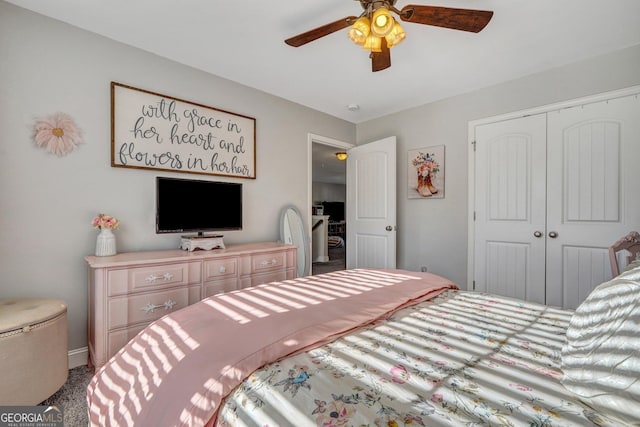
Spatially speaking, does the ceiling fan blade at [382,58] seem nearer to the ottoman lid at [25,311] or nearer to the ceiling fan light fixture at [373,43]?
the ceiling fan light fixture at [373,43]

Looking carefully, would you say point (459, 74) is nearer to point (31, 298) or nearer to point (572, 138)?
point (572, 138)

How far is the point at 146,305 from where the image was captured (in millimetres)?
2041

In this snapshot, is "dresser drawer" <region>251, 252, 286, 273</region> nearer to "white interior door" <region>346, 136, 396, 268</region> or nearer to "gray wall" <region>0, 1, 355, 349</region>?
"gray wall" <region>0, 1, 355, 349</region>

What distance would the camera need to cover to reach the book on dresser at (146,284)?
1.88 meters

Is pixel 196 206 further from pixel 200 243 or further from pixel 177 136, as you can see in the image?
pixel 177 136

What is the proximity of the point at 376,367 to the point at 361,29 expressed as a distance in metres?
1.70

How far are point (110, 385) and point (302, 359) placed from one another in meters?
0.77

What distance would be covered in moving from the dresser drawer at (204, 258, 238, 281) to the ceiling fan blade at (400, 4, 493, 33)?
2.11 meters

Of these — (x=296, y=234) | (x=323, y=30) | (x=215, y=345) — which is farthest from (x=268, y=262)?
(x=323, y=30)

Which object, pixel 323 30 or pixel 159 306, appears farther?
pixel 159 306

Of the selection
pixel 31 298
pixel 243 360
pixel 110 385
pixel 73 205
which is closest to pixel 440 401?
pixel 243 360

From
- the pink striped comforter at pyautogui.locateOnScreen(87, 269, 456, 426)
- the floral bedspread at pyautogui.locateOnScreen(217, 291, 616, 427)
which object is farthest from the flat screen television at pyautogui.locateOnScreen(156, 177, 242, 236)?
the floral bedspread at pyautogui.locateOnScreen(217, 291, 616, 427)

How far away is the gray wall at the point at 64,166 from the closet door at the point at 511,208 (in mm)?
3031

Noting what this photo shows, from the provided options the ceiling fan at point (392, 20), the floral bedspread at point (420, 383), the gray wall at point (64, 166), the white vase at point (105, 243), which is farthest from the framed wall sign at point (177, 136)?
the floral bedspread at point (420, 383)
